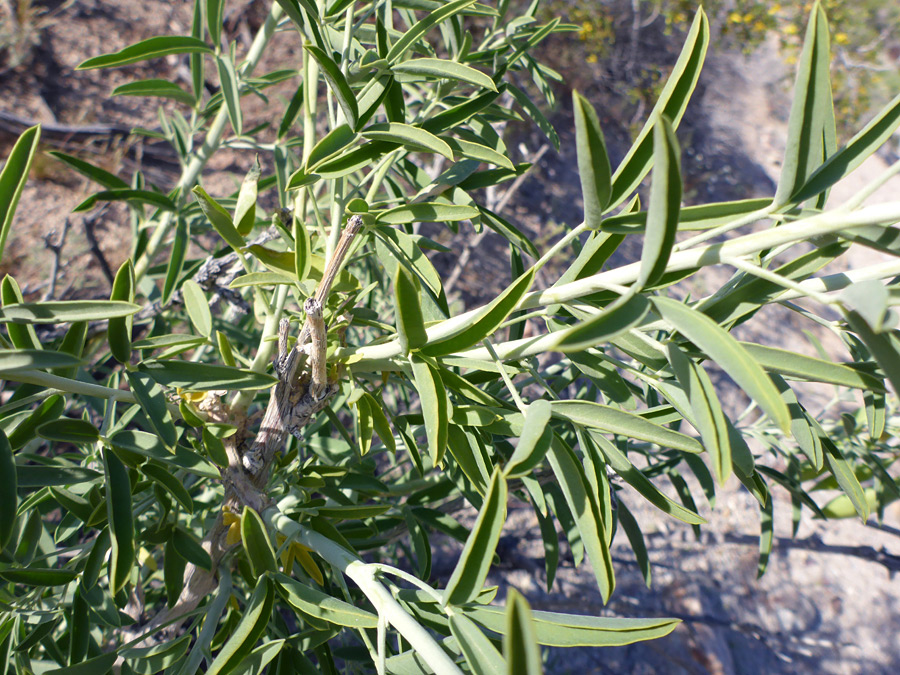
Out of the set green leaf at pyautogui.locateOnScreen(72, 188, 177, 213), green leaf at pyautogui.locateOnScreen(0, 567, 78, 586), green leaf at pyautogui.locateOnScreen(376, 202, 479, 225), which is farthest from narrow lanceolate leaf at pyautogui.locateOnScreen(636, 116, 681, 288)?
green leaf at pyautogui.locateOnScreen(72, 188, 177, 213)

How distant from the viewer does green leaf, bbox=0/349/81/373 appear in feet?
1.01

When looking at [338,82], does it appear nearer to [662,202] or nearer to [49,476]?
[662,202]

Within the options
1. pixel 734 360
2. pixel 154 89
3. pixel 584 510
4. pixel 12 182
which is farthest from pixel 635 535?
→ pixel 154 89

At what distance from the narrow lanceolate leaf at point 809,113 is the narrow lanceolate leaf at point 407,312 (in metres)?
0.22

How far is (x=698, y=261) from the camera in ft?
1.04

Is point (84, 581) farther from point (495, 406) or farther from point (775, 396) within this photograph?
point (775, 396)

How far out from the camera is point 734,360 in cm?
26

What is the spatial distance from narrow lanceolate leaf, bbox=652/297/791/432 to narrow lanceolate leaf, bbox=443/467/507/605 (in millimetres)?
128

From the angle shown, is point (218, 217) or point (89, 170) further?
point (89, 170)

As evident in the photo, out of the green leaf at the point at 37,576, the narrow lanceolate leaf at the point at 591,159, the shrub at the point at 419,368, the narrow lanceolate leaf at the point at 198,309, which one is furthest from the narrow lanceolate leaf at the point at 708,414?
the green leaf at the point at 37,576

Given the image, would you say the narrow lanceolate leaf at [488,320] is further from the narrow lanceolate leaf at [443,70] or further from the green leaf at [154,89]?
the green leaf at [154,89]

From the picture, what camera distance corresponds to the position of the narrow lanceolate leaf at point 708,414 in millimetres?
278

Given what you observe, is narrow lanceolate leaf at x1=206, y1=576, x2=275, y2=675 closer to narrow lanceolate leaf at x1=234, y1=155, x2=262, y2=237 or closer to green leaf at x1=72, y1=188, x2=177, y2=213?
narrow lanceolate leaf at x1=234, y1=155, x2=262, y2=237

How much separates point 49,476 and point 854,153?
2.03 feet
